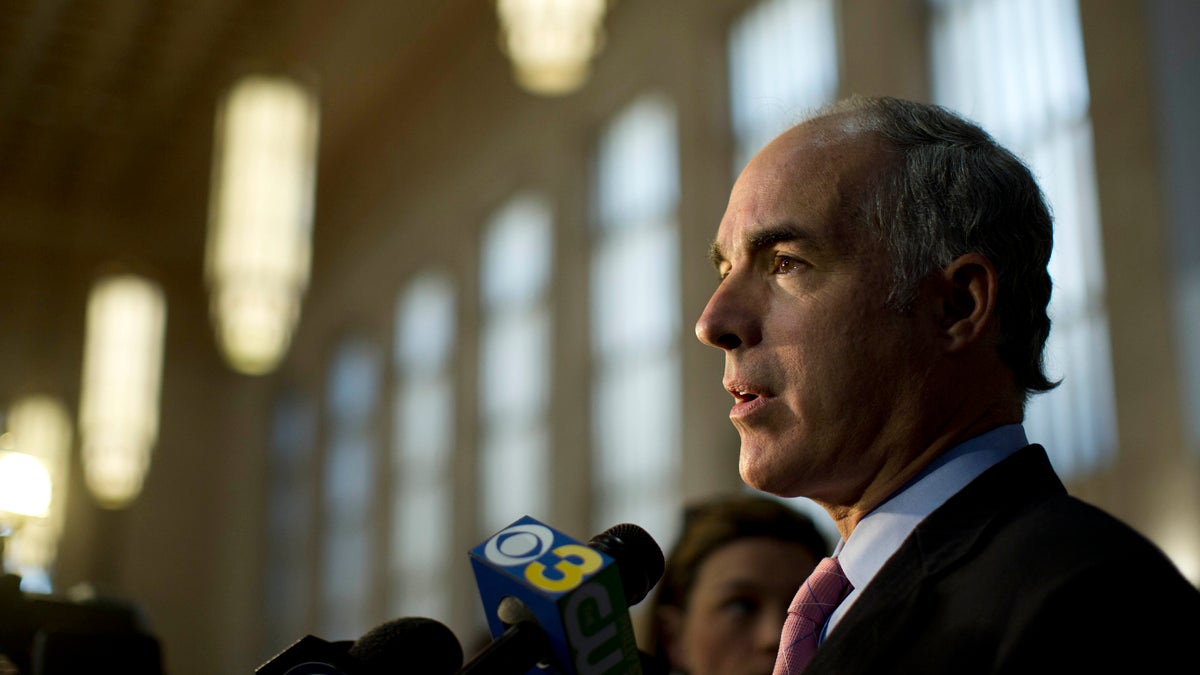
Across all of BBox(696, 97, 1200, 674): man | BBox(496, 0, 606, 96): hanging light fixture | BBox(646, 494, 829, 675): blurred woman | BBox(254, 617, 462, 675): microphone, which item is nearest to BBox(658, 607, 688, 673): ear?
BBox(646, 494, 829, 675): blurred woman

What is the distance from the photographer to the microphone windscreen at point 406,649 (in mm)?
1616

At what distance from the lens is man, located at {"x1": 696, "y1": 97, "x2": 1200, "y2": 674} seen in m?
1.99

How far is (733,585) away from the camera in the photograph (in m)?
3.56

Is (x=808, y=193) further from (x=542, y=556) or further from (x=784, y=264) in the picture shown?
(x=542, y=556)

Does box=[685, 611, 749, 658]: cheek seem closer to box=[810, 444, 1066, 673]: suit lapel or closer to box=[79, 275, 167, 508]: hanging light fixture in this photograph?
box=[810, 444, 1066, 673]: suit lapel

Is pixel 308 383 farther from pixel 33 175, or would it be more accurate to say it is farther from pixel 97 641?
pixel 97 641

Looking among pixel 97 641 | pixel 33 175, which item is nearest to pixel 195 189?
pixel 33 175

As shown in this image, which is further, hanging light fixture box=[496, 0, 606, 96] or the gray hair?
hanging light fixture box=[496, 0, 606, 96]

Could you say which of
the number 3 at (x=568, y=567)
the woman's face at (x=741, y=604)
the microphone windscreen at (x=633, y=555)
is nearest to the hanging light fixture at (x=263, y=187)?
the woman's face at (x=741, y=604)

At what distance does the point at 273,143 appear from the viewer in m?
7.94

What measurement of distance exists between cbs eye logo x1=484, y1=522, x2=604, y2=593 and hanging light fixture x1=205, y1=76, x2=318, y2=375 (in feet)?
21.2

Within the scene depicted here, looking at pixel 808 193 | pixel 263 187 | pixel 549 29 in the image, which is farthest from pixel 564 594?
pixel 263 187

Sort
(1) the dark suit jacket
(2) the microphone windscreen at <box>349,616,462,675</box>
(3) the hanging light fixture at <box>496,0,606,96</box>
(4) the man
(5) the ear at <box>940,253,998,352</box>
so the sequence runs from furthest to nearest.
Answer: (3) the hanging light fixture at <box>496,0,606,96</box> < (5) the ear at <box>940,253,998,352</box> < (4) the man < (2) the microphone windscreen at <box>349,616,462,675</box> < (1) the dark suit jacket

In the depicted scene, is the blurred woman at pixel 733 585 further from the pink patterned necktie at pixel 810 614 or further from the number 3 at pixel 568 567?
the number 3 at pixel 568 567
